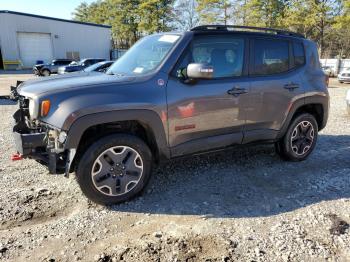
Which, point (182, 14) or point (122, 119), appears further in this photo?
point (182, 14)

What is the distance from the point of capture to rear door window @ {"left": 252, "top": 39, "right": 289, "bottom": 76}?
441 centimetres

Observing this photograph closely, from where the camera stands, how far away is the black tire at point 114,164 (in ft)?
11.3

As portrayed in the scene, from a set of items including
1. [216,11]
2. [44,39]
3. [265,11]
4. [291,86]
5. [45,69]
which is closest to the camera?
[291,86]

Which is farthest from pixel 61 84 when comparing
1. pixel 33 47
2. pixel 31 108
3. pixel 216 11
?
pixel 33 47

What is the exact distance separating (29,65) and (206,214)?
3946 cm

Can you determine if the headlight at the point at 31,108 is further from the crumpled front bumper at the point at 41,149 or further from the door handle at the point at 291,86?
the door handle at the point at 291,86

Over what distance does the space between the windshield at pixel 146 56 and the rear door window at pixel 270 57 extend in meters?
1.14

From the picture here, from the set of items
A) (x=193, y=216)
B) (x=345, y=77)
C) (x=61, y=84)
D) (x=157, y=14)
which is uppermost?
(x=157, y=14)

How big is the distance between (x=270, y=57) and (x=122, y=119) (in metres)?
2.33

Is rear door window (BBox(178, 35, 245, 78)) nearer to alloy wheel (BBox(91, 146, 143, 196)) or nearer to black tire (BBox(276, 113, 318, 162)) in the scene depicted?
alloy wheel (BBox(91, 146, 143, 196))

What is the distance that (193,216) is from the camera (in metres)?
3.54

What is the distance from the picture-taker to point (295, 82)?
4.77 metres

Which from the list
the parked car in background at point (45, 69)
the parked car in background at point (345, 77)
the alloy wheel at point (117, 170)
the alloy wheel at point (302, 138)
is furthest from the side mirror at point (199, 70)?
the parked car in background at point (45, 69)

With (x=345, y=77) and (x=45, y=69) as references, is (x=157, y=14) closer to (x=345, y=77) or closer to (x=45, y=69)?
(x=45, y=69)
